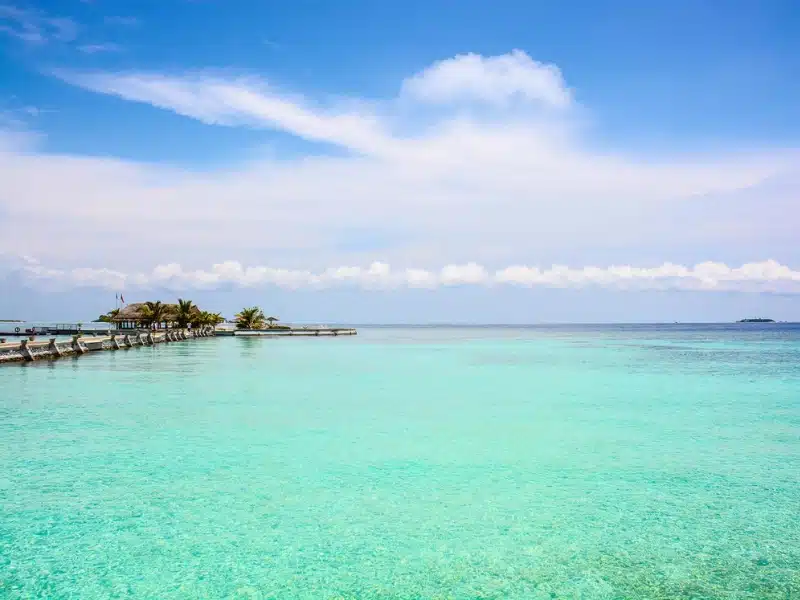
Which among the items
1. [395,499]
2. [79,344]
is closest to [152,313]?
[79,344]

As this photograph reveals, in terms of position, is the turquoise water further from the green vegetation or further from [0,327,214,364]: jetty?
the green vegetation

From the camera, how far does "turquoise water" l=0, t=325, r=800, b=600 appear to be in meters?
6.98

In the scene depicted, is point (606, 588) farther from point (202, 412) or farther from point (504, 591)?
point (202, 412)

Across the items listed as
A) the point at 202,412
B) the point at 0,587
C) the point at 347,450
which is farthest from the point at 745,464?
the point at 202,412

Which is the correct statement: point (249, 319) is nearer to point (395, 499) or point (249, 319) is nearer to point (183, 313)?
point (183, 313)

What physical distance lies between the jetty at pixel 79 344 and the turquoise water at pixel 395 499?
56.2 ft

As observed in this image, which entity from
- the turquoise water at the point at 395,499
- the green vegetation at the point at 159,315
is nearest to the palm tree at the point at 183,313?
the green vegetation at the point at 159,315

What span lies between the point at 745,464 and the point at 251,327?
8374cm

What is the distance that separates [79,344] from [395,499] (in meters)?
41.1

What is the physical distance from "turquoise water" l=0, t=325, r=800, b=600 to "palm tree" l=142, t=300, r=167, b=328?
51680 mm

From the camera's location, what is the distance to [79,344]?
44.5 m

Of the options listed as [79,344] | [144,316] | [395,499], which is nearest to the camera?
[395,499]

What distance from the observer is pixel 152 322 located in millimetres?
71500

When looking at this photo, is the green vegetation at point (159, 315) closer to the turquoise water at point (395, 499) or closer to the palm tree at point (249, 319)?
the palm tree at point (249, 319)
